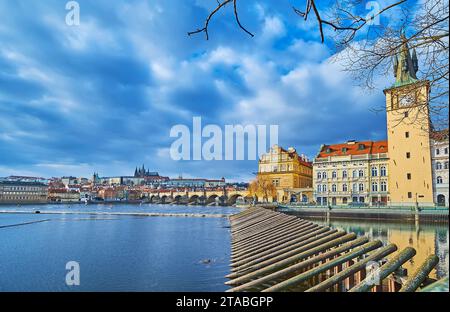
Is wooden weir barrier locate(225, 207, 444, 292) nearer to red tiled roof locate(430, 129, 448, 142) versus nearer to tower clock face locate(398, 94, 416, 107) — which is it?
red tiled roof locate(430, 129, 448, 142)

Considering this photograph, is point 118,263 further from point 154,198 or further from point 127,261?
point 154,198

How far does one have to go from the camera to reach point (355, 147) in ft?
A: 191

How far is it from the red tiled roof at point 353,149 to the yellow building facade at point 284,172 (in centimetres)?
979

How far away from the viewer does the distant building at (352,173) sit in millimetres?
52844

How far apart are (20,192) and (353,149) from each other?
389 ft

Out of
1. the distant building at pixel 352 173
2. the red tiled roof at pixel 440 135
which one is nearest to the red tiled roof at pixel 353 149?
the distant building at pixel 352 173

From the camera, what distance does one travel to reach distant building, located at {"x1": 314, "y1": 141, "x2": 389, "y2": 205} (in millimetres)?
52844

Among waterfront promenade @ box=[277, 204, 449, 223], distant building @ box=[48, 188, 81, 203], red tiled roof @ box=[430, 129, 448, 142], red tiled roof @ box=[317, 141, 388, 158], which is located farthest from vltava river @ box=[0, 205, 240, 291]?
distant building @ box=[48, 188, 81, 203]

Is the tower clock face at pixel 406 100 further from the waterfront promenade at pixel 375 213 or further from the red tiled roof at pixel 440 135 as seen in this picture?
the waterfront promenade at pixel 375 213

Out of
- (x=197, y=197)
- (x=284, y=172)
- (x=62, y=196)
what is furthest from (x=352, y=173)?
(x=62, y=196)

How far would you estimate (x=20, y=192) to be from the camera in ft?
389
